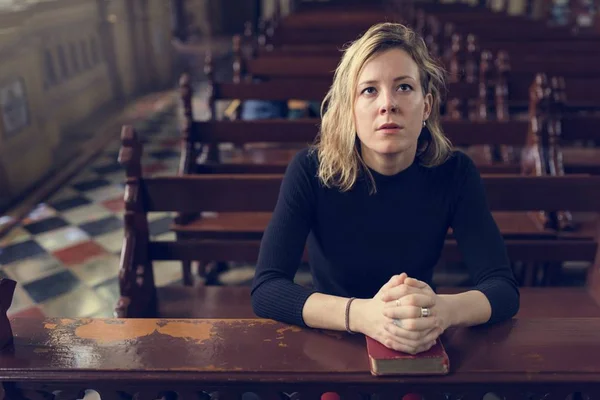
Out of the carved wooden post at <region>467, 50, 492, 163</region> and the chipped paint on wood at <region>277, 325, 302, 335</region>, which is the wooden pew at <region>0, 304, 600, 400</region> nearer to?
the chipped paint on wood at <region>277, 325, 302, 335</region>

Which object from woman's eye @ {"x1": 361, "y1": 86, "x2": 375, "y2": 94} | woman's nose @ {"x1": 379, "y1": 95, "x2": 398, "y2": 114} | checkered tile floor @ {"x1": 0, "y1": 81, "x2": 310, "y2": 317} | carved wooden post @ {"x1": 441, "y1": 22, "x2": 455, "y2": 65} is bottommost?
checkered tile floor @ {"x1": 0, "y1": 81, "x2": 310, "y2": 317}

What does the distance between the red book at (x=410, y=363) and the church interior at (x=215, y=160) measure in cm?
6

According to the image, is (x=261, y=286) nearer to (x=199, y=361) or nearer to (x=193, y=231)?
(x=199, y=361)

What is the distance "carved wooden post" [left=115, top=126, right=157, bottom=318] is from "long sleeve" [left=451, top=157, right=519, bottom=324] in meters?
1.08

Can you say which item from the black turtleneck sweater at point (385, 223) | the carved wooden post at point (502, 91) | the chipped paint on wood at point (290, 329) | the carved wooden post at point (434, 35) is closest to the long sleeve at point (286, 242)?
the black turtleneck sweater at point (385, 223)

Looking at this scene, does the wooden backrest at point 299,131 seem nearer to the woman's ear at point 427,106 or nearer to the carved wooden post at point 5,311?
the woman's ear at point 427,106

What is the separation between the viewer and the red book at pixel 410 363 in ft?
3.20

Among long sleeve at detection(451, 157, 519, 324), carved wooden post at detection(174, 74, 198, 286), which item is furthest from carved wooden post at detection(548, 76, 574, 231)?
carved wooden post at detection(174, 74, 198, 286)

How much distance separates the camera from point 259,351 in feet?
3.39

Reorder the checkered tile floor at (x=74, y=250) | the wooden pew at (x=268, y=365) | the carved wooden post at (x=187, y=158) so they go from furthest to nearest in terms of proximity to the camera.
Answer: the checkered tile floor at (x=74, y=250)
the carved wooden post at (x=187, y=158)
the wooden pew at (x=268, y=365)

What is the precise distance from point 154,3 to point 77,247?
5517mm

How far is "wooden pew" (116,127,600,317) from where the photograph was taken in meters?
1.94

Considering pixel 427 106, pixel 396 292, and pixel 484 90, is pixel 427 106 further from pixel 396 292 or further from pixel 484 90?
pixel 484 90

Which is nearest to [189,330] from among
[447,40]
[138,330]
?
[138,330]
